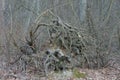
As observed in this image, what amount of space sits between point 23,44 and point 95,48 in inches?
106

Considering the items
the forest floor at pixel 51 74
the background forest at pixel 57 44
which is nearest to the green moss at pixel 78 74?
the background forest at pixel 57 44

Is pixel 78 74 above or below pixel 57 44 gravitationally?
below

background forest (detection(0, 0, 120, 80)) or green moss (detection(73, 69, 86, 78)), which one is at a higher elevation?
background forest (detection(0, 0, 120, 80))

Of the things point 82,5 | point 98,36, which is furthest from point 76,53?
point 82,5

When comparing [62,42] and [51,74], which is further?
[62,42]

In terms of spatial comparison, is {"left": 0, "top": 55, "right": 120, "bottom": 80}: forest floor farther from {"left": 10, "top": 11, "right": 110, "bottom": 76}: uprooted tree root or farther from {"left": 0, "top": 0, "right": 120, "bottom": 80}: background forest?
{"left": 10, "top": 11, "right": 110, "bottom": 76}: uprooted tree root

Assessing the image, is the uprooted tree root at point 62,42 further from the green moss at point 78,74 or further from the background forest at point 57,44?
the green moss at point 78,74

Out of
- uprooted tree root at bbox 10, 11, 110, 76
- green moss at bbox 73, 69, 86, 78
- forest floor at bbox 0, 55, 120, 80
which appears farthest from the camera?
uprooted tree root at bbox 10, 11, 110, 76

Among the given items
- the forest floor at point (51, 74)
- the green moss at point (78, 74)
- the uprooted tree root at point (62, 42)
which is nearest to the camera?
the forest floor at point (51, 74)

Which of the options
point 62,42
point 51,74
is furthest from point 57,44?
point 51,74

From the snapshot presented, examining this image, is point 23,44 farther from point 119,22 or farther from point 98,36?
point 119,22

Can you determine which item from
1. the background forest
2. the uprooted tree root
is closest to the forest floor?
the background forest

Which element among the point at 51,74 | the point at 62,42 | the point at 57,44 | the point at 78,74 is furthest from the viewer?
the point at 57,44

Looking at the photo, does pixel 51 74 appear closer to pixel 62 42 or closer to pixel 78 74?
pixel 78 74
